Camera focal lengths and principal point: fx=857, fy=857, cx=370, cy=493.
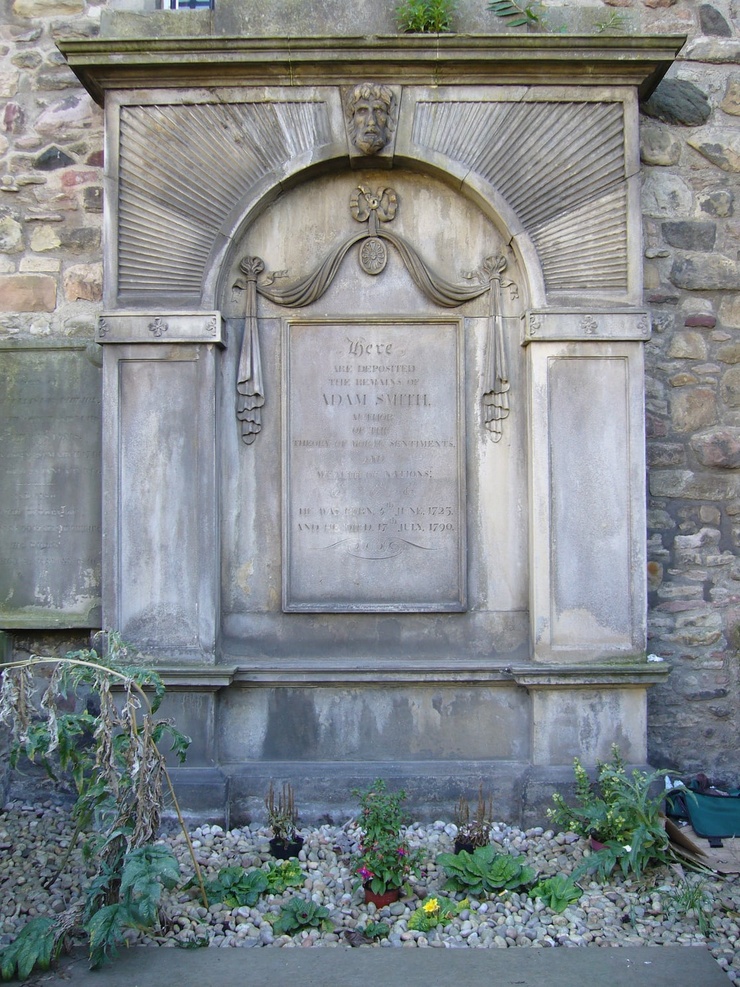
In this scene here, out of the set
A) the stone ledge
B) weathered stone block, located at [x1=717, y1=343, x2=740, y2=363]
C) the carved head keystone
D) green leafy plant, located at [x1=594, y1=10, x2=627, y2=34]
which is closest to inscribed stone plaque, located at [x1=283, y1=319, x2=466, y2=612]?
the stone ledge

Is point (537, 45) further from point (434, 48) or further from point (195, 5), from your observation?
point (195, 5)

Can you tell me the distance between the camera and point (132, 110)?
462 centimetres

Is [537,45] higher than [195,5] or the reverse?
the reverse

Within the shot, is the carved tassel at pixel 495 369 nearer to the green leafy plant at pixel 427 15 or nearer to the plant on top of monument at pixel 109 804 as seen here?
the green leafy plant at pixel 427 15

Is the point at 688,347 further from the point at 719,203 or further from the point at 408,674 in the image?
the point at 408,674

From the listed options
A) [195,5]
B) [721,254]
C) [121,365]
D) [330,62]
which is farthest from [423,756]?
[195,5]

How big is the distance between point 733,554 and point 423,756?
2160mm

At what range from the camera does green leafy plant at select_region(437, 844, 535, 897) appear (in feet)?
12.4

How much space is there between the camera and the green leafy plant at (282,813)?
13.7 feet

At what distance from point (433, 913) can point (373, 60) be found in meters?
4.15

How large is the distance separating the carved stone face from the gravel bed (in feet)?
11.8

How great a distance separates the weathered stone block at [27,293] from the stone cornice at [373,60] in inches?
45.9

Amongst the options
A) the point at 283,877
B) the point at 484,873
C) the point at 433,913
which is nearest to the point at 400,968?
the point at 433,913

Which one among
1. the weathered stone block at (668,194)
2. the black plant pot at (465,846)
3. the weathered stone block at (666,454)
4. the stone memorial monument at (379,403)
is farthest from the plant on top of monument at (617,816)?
the weathered stone block at (668,194)
